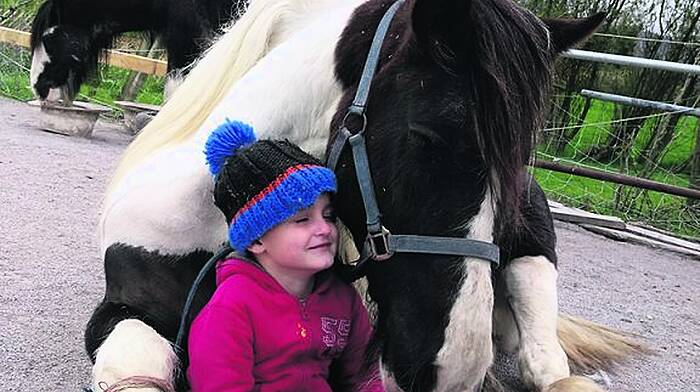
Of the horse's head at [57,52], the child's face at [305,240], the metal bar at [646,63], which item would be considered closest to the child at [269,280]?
the child's face at [305,240]

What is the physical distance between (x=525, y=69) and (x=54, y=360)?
1.25m

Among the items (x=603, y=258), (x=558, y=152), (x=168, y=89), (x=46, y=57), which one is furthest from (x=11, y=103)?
(x=603, y=258)

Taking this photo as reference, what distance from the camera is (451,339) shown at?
3.86 feet

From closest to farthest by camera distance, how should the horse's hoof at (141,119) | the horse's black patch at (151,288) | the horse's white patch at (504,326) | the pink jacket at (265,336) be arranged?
the pink jacket at (265,336)
the horse's black patch at (151,288)
the horse's white patch at (504,326)
the horse's hoof at (141,119)

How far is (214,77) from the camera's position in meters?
1.81

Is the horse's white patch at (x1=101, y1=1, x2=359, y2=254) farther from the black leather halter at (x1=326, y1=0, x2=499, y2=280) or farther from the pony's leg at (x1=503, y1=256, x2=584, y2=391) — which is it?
the pony's leg at (x1=503, y1=256, x2=584, y2=391)

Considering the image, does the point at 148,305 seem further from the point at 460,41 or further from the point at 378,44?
→ the point at 460,41

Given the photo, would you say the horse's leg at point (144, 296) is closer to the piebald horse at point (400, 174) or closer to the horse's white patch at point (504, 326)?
the piebald horse at point (400, 174)

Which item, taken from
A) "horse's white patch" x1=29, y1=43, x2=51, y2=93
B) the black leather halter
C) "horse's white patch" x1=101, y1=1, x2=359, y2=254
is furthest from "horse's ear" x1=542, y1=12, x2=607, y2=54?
"horse's white patch" x1=29, y1=43, x2=51, y2=93

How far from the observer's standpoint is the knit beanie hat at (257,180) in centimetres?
133

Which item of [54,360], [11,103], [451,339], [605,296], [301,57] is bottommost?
[11,103]

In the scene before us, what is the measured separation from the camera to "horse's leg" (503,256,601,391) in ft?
5.13

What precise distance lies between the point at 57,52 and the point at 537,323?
4086mm

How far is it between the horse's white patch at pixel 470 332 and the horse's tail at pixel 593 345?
89 cm
